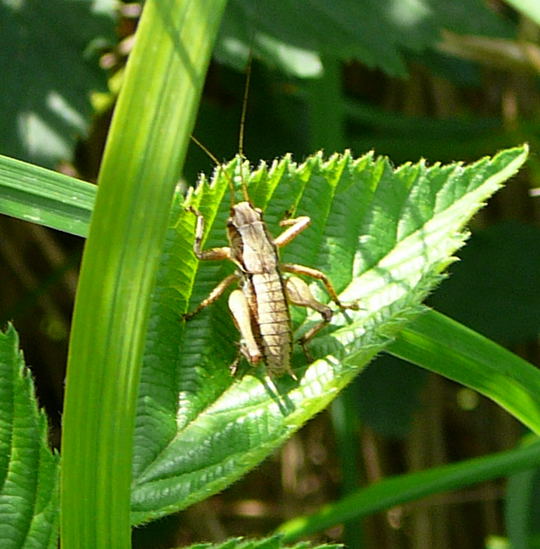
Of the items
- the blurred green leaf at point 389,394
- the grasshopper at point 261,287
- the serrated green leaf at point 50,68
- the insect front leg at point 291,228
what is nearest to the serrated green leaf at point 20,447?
the grasshopper at point 261,287

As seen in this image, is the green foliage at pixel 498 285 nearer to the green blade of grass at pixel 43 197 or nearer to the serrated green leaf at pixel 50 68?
the serrated green leaf at pixel 50 68

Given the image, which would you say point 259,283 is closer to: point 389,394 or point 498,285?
point 389,394

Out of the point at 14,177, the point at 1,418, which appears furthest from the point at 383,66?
the point at 1,418

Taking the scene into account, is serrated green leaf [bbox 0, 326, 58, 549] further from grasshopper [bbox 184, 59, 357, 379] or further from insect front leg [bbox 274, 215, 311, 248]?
insect front leg [bbox 274, 215, 311, 248]

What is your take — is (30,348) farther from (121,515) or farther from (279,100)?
(121,515)

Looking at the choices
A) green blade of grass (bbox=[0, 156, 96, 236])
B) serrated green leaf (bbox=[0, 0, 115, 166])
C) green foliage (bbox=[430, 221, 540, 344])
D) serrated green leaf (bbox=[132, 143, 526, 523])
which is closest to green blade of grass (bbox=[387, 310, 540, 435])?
serrated green leaf (bbox=[132, 143, 526, 523])
